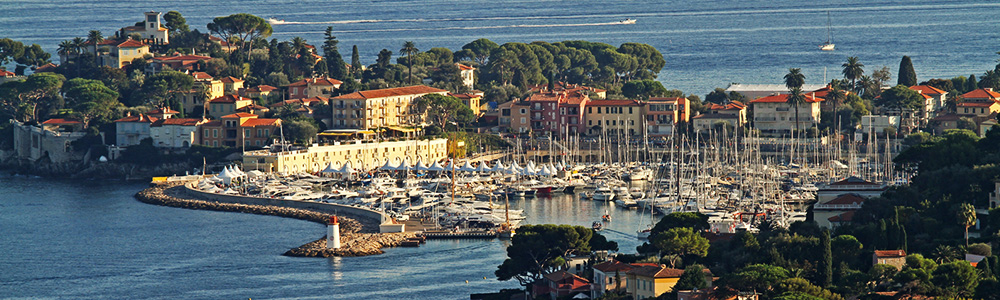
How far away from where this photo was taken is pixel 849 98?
282ft

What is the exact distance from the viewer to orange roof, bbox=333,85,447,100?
85312 mm

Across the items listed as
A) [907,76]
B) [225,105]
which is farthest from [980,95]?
[225,105]

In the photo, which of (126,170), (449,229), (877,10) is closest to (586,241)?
(449,229)

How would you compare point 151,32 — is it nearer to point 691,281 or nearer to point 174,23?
point 174,23

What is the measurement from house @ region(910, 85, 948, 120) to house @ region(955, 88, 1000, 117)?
9.99 ft

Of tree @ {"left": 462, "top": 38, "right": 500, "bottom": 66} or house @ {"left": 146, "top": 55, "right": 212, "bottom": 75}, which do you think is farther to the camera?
tree @ {"left": 462, "top": 38, "right": 500, "bottom": 66}

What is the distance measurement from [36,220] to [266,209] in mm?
8577

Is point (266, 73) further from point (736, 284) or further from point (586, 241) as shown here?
point (736, 284)

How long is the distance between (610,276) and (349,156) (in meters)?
40.5

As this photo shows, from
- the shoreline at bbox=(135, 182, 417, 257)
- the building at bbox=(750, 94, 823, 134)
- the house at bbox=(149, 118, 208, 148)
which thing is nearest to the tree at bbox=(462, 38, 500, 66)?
the building at bbox=(750, 94, 823, 134)

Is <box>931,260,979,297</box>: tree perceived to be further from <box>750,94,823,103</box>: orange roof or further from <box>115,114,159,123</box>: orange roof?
<box>115,114,159,123</box>: orange roof

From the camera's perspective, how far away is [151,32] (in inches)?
3868

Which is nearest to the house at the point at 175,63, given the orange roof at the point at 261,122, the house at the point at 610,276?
the orange roof at the point at 261,122

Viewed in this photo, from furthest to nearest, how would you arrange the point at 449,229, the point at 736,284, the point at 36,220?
the point at 36,220 < the point at 449,229 < the point at 736,284
